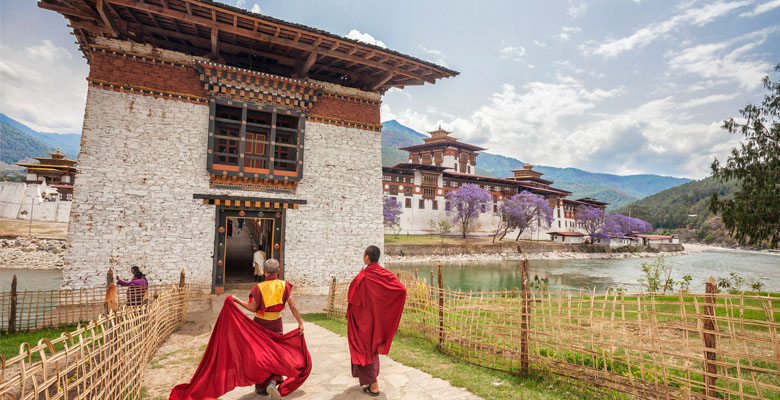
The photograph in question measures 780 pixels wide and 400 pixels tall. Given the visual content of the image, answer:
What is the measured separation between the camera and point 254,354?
144 inches

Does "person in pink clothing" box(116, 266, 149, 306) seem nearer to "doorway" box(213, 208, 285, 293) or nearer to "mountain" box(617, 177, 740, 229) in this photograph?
"doorway" box(213, 208, 285, 293)

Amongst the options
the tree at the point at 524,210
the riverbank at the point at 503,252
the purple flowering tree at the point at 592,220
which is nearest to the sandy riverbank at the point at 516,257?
the riverbank at the point at 503,252

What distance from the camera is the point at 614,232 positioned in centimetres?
5500

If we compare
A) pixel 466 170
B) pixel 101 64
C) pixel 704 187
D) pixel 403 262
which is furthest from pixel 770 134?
pixel 704 187

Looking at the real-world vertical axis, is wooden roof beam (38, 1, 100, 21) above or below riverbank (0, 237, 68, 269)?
above

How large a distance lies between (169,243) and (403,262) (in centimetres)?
2386

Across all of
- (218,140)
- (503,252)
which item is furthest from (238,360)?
(503,252)

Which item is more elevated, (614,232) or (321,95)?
(321,95)

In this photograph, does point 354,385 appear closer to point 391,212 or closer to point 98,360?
point 98,360

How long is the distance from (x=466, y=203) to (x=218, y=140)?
1392 inches

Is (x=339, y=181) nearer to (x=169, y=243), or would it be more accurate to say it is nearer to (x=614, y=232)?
(x=169, y=243)

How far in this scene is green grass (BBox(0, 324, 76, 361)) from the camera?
6.14 m

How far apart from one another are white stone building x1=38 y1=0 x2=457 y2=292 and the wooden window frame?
4cm

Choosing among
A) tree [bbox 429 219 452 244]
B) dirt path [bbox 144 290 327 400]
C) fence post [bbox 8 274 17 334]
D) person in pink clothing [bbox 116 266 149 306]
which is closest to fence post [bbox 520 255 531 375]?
dirt path [bbox 144 290 327 400]
